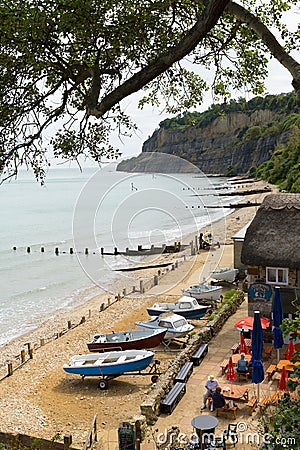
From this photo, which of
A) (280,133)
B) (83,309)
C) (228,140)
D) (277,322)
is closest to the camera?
(277,322)

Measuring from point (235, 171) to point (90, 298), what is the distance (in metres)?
120

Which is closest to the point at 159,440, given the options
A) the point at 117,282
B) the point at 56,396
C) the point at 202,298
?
the point at 56,396

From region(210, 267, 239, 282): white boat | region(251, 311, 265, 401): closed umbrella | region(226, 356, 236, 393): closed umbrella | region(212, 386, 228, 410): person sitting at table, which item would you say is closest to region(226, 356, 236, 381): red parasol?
region(226, 356, 236, 393): closed umbrella

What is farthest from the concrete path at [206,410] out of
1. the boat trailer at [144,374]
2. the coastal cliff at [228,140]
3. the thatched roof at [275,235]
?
the coastal cliff at [228,140]

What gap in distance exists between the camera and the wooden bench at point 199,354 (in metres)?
11.8

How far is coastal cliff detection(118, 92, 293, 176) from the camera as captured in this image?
384 feet

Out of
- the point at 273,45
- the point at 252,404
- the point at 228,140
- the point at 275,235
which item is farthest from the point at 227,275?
the point at 228,140

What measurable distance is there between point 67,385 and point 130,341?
87.8 inches

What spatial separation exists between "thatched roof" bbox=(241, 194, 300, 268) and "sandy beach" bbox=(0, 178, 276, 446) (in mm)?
4282

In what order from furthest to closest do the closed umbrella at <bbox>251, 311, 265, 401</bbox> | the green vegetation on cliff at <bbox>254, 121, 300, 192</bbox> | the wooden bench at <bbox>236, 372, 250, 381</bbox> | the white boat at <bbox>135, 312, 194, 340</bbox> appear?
the green vegetation on cliff at <bbox>254, 121, 300, 192</bbox>, the white boat at <bbox>135, 312, 194, 340</bbox>, the wooden bench at <bbox>236, 372, 250, 381</bbox>, the closed umbrella at <bbox>251, 311, 265, 401</bbox>

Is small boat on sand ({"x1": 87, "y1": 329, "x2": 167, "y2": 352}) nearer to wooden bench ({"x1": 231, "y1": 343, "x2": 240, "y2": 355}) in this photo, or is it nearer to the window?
wooden bench ({"x1": 231, "y1": 343, "x2": 240, "y2": 355})

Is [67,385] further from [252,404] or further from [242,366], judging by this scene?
[252,404]

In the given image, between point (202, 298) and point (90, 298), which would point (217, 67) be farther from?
point (90, 298)

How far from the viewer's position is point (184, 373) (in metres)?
10.8
